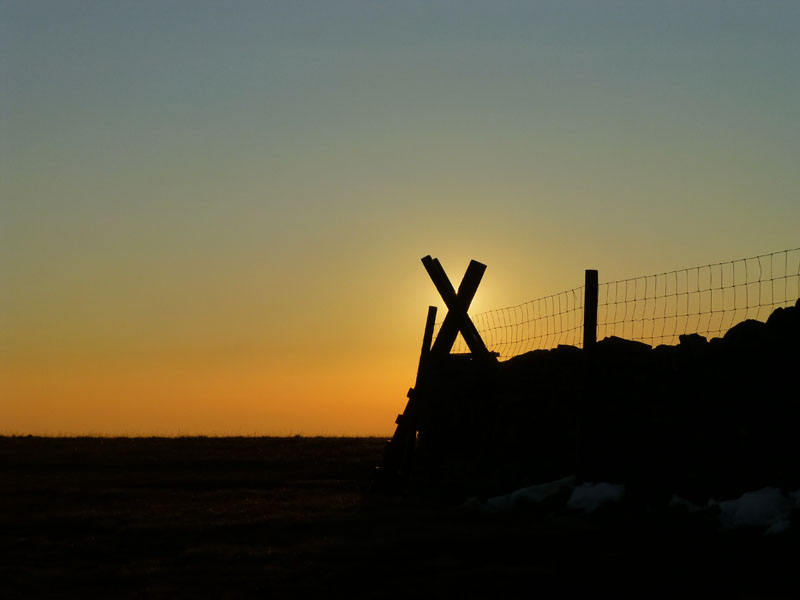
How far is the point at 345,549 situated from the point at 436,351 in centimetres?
583

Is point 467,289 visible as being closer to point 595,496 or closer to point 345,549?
point 595,496

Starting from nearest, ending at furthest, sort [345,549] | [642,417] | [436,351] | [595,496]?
[345,549], [595,496], [642,417], [436,351]

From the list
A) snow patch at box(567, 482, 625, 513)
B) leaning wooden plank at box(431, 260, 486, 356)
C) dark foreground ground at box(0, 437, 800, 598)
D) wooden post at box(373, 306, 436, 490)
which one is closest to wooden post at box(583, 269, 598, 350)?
snow patch at box(567, 482, 625, 513)

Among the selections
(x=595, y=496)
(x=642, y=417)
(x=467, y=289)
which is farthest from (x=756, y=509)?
(x=467, y=289)

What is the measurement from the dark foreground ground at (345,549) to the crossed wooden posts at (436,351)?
30.5 inches

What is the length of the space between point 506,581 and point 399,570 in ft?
3.10

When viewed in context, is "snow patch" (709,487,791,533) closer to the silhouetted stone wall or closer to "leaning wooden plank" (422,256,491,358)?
the silhouetted stone wall

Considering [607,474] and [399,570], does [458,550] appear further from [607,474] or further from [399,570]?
[607,474]

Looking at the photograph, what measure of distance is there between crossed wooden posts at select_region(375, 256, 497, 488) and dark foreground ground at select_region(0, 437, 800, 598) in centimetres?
77

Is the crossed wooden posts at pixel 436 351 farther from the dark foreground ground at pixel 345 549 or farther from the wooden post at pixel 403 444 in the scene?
the dark foreground ground at pixel 345 549

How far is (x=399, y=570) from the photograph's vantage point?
7094 millimetres

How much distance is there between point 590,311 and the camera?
10555 millimetres

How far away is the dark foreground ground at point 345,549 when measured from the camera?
21.2 feet

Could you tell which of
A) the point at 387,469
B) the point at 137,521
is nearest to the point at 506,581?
the point at 137,521
